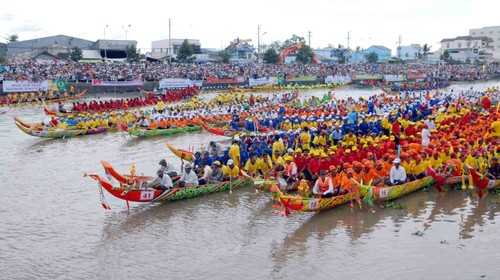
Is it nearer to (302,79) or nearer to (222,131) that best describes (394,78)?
(302,79)

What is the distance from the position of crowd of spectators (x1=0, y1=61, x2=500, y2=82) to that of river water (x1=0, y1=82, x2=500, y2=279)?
31478 mm

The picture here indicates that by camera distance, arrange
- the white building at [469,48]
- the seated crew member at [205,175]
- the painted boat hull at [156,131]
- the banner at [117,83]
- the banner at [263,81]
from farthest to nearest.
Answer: the white building at [469,48]
the banner at [263,81]
the banner at [117,83]
the painted boat hull at [156,131]
the seated crew member at [205,175]

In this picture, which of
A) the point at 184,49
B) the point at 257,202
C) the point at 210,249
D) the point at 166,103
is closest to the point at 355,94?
the point at 166,103

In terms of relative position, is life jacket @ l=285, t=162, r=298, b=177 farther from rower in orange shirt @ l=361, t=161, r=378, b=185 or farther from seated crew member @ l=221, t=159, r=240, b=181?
rower in orange shirt @ l=361, t=161, r=378, b=185

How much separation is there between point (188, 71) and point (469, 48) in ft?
224

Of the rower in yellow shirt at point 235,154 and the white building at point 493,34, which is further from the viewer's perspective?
the white building at point 493,34

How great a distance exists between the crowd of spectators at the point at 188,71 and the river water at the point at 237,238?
31.5 meters

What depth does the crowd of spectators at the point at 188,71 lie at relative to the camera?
145ft

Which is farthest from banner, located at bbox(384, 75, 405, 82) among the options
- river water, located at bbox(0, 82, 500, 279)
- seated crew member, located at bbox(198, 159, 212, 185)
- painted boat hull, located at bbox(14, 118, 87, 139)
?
seated crew member, located at bbox(198, 159, 212, 185)

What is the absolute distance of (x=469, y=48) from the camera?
329 feet

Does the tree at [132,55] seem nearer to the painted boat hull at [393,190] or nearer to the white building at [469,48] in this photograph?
the painted boat hull at [393,190]

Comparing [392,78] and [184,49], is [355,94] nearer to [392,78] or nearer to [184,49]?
[392,78]

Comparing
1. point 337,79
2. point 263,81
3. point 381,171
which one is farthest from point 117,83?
point 381,171

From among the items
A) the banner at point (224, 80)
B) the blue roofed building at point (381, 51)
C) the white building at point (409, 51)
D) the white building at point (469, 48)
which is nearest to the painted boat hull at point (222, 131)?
the banner at point (224, 80)
